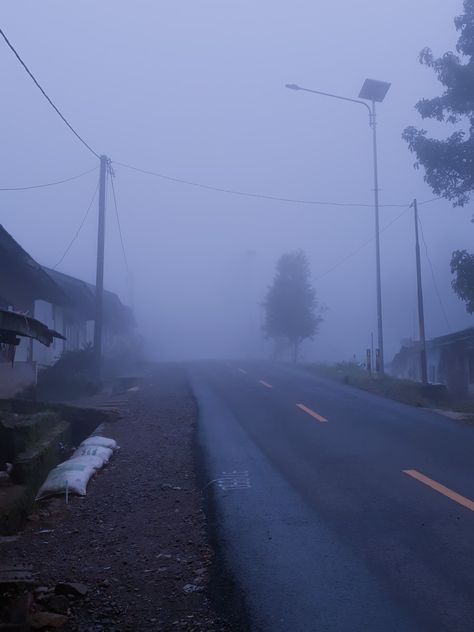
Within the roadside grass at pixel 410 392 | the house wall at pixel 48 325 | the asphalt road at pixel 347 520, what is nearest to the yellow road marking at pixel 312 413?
the asphalt road at pixel 347 520

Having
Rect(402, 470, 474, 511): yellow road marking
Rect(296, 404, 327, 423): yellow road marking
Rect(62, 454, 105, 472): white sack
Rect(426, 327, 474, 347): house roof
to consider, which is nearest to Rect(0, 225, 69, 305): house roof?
Rect(62, 454, 105, 472): white sack

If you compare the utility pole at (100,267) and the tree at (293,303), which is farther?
the tree at (293,303)

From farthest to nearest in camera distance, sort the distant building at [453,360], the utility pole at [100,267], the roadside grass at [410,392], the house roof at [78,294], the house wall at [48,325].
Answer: the distant building at [453,360] < the house roof at [78,294] < the utility pole at [100,267] < the house wall at [48,325] < the roadside grass at [410,392]

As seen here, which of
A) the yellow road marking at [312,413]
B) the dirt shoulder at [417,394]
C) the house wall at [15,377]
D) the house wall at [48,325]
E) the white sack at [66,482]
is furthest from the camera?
the house wall at [48,325]

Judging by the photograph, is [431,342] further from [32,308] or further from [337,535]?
[337,535]

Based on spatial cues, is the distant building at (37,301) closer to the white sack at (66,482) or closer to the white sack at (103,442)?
the white sack at (66,482)

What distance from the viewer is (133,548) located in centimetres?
668

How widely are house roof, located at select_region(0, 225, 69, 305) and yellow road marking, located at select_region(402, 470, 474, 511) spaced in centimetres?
936

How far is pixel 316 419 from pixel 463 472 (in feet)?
20.0

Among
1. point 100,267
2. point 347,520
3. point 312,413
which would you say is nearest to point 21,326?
point 347,520

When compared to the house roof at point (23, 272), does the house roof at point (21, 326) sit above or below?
below

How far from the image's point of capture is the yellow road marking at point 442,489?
304 inches

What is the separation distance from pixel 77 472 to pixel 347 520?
3.85m

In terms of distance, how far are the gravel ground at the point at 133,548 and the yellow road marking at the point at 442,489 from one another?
9.09 feet
